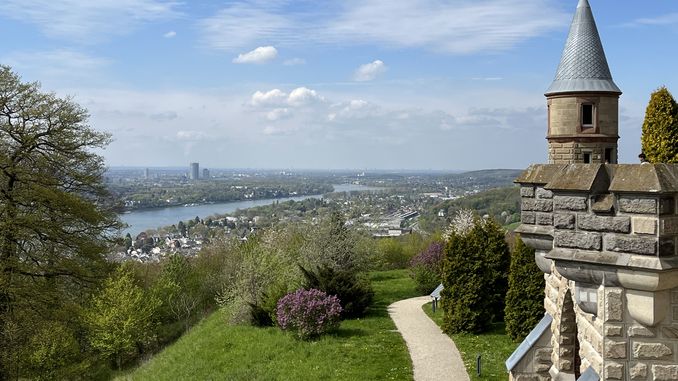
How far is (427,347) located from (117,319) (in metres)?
9.31

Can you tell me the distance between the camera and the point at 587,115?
43.7 feet

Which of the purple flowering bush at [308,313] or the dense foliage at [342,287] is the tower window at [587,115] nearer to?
the purple flowering bush at [308,313]

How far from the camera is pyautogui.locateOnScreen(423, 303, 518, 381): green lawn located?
11.2 m

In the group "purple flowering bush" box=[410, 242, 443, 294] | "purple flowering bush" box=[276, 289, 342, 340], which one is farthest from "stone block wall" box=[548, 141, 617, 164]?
"purple flowering bush" box=[410, 242, 443, 294]

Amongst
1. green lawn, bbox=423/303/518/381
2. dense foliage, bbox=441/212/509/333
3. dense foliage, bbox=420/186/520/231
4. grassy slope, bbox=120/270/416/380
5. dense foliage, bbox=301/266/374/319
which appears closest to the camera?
green lawn, bbox=423/303/518/381

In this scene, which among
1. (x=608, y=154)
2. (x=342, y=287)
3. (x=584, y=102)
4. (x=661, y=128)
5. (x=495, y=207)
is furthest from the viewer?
(x=495, y=207)

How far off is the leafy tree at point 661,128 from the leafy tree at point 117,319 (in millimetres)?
15321

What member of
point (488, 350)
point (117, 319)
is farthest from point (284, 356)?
point (117, 319)

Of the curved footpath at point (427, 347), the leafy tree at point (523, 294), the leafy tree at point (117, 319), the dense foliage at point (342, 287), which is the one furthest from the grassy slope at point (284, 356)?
the leafy tree at point (523, 294)

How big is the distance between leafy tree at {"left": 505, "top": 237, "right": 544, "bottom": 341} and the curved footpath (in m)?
1.64

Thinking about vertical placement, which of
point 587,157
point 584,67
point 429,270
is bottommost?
point 429,270

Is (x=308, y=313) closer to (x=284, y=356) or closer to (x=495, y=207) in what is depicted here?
(x=284, y=356)

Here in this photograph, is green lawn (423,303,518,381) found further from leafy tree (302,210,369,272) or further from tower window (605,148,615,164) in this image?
leafy tree (302,210,369,272)

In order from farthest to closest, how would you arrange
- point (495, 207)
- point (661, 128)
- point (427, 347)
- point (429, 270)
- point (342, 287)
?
point (495, 207) < point (429, 270) < point (342, 287) < point (661, 128) < point (427, 347)
